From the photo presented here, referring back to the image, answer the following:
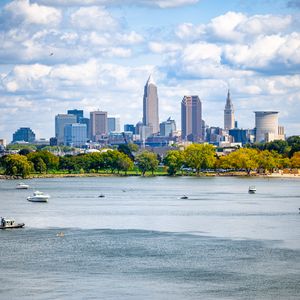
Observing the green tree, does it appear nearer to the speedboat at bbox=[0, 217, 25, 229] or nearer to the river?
the river

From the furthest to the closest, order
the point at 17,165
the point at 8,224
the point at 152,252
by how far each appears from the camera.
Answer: the point at 17,165
the point at 8,224
the point at 152,252

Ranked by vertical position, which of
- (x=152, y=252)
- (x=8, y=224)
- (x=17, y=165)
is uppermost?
(x=17, y=165)

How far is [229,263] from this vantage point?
199ft

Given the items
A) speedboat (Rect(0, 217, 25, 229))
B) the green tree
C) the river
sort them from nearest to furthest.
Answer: the river → speedboat (Rect(0, 217, 25, 229)) → the green tree

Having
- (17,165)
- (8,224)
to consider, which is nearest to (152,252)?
(8,224)

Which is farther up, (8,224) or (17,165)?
(17,165)

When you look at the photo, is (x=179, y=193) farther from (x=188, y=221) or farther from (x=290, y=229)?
(x=290, y=229)

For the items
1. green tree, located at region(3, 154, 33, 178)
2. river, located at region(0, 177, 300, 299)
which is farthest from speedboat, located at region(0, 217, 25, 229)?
green tree, located at region(3, 154, 33, 178)

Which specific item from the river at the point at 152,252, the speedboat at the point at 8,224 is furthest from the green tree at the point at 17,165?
the speedboat at the point at 8,224

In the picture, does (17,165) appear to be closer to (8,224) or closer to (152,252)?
(8,224)

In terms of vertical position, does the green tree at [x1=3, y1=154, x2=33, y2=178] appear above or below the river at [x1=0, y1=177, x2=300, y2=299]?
above

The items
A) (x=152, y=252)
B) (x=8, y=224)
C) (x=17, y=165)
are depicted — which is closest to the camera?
(x=152, y=252)

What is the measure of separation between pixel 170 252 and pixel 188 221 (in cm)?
2348

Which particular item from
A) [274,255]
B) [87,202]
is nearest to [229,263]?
[274,255]
